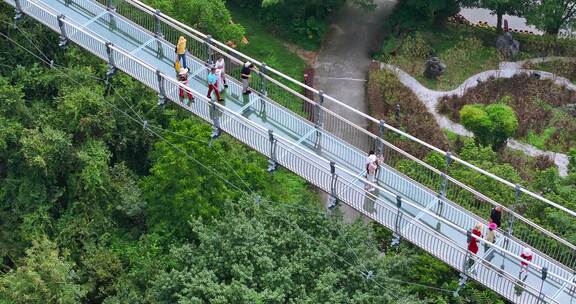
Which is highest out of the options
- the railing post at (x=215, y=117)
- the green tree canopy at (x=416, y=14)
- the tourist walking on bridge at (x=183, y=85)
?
the tourist walking on bridge at (x=183, y=85)

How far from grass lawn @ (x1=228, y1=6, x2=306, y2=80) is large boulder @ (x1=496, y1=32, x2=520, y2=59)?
422 inches

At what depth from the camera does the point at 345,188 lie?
30375 mm

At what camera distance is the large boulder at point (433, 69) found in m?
47.7

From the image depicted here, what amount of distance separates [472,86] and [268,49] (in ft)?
37.3

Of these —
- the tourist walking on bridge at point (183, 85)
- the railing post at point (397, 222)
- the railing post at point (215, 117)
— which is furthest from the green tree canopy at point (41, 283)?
the railing post at point (397, 222)

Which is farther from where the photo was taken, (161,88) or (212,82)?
(161,88)

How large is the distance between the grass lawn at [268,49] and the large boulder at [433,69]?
21.7 ft

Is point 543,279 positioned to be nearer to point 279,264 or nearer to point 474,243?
point 474,243

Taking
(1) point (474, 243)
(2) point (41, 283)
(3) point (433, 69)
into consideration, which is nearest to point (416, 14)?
(3) point (433, 69)

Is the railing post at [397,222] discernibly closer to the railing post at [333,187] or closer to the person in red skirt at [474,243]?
the railing post at [333,187]

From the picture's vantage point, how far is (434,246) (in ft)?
96.0

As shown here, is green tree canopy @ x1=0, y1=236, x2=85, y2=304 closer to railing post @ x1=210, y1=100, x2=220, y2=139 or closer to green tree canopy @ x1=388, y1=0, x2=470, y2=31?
railing post @ x1=210, y1=100, x2=220, y2=139

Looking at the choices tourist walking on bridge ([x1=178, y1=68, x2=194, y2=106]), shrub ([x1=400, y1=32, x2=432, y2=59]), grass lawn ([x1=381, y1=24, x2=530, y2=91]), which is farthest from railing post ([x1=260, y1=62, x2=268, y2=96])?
shrub ([x1=400, y1=32, x2=432, y2=59])

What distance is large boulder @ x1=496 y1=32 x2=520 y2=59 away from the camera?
1959 inches
